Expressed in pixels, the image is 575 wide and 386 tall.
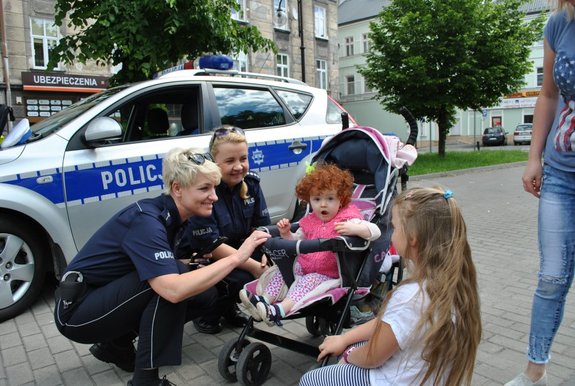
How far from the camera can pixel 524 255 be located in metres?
5.35

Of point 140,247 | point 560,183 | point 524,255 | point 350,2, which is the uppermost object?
point 350,2

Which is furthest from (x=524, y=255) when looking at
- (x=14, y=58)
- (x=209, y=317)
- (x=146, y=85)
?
(x=14, y=58)

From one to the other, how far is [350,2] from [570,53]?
52613mm

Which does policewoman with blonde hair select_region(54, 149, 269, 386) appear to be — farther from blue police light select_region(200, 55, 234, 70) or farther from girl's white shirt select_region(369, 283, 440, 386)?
blue police light select_region(200, 55, 234, 70)

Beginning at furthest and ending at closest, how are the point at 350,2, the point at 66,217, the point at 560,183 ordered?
the point at 350,2
the point at 66,217
the point at 560,183

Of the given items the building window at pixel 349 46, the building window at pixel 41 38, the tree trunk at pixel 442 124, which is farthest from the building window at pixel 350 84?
the building window at pixel 41 38

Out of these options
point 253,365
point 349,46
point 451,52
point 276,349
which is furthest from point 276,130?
point 349,46

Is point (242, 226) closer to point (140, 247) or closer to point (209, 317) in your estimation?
point (209, 317)

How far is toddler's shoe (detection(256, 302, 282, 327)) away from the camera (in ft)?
7.89

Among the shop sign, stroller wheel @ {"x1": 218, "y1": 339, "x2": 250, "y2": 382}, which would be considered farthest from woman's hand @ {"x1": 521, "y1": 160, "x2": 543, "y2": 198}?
the shop sign

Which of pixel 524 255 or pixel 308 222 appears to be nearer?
pixel 308 222

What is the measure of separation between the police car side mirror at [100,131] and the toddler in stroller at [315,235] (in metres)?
1.72

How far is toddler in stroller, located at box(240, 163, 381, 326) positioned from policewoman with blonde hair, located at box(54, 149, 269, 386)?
33 centimetres

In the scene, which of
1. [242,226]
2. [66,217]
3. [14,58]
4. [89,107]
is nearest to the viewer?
[242,226]
